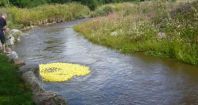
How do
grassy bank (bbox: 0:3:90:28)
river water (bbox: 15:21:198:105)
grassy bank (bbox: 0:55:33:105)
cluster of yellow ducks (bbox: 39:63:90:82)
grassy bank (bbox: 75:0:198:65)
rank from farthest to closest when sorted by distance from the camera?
grassy bank (bbox: 0:3:90:28) → grassy bank (bbox: 75:0:198:65) → cluster of yellow ducks (bbox: 39:63:90:82) → river water (bbox: 15:21:198:105) → grassy bank (bbox: 0:55:33:105)

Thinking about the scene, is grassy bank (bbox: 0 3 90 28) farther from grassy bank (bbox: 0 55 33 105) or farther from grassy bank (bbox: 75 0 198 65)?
grassy bank (bbox: 0 55 33 105)

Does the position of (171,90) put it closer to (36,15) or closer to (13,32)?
(13,32)

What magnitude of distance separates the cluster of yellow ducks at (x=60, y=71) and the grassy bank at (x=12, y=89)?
1.43 meters

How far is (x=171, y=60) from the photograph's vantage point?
1889cm

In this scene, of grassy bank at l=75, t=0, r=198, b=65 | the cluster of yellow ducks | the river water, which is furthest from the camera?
grassy bank at l=75, t=0, r=198, b=65

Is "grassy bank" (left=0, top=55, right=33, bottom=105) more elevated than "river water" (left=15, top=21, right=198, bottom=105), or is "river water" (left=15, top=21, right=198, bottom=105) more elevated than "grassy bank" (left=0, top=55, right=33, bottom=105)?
"grassy bank" (left=0, top=55, right=33, bottom=105)

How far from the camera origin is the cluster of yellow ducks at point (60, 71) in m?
16.6

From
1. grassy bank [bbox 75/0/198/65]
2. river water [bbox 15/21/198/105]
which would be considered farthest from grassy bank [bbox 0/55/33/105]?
grassy bank [bbox 75/0/198/65]

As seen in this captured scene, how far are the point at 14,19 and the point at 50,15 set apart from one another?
634cm

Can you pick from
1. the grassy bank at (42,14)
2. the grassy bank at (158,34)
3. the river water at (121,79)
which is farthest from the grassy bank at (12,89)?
the grassy bank at (42,14)

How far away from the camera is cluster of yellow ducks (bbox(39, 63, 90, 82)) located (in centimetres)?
1661

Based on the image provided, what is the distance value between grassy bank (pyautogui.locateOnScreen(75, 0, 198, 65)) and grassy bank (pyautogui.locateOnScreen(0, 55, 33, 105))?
25.0ft

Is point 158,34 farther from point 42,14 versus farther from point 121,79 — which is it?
point 42,14

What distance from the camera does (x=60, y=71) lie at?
17.8 meters
